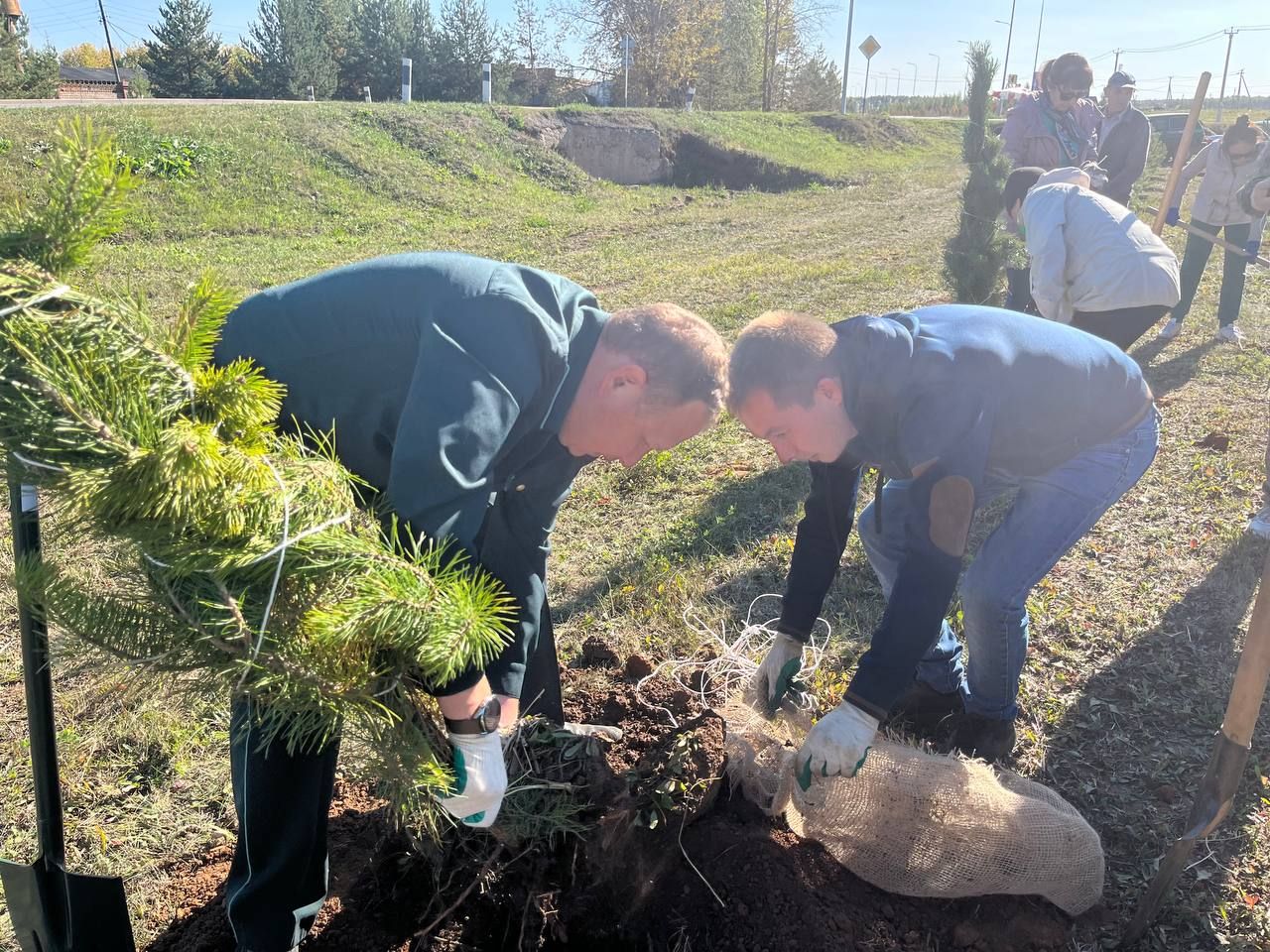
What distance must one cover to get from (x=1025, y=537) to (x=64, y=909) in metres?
2.34

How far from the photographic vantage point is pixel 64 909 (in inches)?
70.2

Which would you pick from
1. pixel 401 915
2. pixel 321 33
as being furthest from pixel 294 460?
pixel 321 33

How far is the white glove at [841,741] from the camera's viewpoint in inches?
77.7

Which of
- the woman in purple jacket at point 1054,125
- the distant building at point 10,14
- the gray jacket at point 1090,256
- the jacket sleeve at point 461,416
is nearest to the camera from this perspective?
the jacket sleeve at point 461,416

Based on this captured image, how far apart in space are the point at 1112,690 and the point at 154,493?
9.62 ft

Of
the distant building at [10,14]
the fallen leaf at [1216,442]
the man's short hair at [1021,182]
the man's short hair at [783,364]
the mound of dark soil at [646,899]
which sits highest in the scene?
the distant building at [10,14]

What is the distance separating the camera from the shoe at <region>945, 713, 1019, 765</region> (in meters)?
2.61

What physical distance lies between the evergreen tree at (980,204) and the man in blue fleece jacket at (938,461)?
4028 mm

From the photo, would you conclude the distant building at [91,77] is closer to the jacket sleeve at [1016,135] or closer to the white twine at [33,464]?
the jacket sleeve at [1016,135]

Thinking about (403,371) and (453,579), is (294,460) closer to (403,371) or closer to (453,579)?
(453,579)

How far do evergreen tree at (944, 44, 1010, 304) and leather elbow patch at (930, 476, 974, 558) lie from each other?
484 centimetres

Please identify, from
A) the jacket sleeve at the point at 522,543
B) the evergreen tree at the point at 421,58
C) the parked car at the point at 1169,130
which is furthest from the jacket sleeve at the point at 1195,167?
the evergreen tree at the point at 421,58

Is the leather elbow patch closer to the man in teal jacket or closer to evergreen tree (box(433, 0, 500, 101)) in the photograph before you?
the man in teal jacket

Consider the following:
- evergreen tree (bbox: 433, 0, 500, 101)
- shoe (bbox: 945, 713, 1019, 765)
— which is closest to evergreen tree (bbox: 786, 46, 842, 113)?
evergreen tree (bbox: 433, 0, 500, 101)
